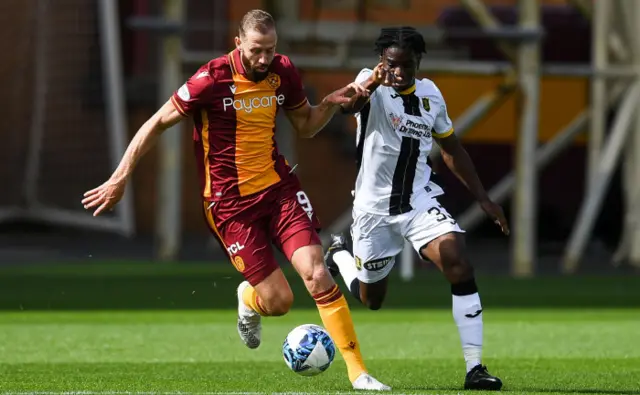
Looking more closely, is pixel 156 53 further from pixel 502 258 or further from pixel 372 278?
pixel 372 278

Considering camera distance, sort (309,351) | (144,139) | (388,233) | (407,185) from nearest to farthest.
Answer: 1. (309,351)
2. (144,139)
3. (407,185)
4. (388,233)

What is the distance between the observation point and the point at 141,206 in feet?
90.2

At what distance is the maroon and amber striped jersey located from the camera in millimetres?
9047

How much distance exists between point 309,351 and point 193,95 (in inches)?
66.7

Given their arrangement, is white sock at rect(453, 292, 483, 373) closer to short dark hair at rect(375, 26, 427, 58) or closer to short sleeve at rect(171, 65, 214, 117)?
short dark hair at rect(375, 26, 427, 58)

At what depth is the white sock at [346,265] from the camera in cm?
1094

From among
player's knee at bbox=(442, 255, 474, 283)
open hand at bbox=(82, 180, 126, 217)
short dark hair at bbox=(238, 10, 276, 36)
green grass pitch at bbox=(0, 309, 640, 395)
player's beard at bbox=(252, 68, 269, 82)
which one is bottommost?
green grass pitch at bbox=(0, 309, 640, 395)

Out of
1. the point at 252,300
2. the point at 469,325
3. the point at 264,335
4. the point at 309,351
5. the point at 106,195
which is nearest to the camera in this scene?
the point at 309,351

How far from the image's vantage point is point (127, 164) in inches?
346

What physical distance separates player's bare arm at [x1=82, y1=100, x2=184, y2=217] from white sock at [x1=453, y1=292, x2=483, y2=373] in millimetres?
2048

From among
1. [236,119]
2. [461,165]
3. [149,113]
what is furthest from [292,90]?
[149,113]

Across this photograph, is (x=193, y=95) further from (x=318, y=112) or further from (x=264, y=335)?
(x=264, y=335)

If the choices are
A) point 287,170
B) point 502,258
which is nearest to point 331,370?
point 287,170

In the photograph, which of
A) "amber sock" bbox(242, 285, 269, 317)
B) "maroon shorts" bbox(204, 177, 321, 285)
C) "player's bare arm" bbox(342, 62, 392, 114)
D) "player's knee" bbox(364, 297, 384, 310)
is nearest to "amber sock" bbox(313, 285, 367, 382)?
"maroon shorts" bbox(204, 177, 321, 285)
